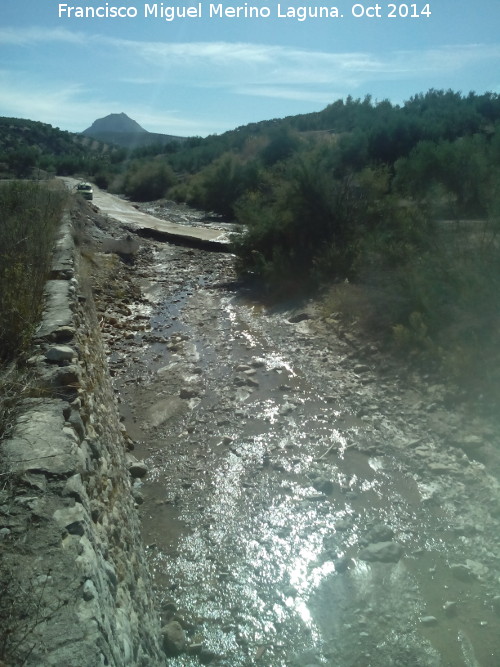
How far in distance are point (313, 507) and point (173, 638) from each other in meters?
2.00

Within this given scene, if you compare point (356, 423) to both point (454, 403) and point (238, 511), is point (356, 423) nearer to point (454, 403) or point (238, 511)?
point (454, 403)

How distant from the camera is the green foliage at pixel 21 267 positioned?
5242 mm

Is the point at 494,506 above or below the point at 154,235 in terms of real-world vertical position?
below

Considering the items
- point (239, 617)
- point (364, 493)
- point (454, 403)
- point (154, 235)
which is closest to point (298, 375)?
point (454, 403)

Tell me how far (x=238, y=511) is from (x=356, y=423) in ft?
7.66

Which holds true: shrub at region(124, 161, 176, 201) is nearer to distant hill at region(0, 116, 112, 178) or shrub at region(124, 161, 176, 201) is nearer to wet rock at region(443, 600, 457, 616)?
distant hill at region(0, 116, 112, 178)

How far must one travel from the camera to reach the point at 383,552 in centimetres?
491

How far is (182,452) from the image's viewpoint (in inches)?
268

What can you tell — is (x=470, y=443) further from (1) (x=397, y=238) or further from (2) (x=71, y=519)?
(1) (x=397, y=238)

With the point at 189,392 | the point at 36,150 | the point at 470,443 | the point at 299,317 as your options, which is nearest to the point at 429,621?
the point at 470,443

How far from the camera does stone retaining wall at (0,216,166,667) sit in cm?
227

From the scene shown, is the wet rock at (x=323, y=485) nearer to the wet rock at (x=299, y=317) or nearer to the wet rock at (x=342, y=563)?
the wet rock at (x=342, y=563)

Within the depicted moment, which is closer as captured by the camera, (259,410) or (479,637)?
(479,637)

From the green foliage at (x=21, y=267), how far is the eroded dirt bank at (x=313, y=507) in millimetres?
2026
